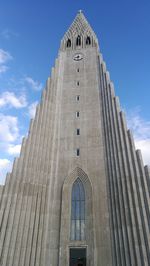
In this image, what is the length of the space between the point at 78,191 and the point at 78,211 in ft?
6.84

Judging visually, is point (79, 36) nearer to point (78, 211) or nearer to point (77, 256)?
point (78, 211)

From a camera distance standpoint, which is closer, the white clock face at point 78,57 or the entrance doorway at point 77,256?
the entrance doorway at point 77,256

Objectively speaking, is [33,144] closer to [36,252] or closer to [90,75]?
[36,252]

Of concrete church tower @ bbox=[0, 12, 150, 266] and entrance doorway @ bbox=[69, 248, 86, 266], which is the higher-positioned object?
concrete church tower @ bbox=[0, 12, 150, 266]

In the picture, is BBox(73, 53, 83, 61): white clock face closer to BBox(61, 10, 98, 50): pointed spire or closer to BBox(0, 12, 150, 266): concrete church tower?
BBox(61, 10, 98, 50): pointed spire

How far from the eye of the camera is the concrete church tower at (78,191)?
731 inches

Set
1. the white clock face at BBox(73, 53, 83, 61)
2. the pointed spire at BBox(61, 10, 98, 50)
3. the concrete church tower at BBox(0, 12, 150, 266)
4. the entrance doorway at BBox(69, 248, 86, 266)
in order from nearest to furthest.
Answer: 1. the concrete church tower at BBox(0, 12, 150, 266)
2. the entrance doorway at BBox(69, 248, 86, 266)
3. the white clock face at BBox(73, 53, 83, 61)
4. the pointed spire at BBox(61, 10, 98, 50)

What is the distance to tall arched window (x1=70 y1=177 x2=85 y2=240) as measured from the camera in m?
20.7

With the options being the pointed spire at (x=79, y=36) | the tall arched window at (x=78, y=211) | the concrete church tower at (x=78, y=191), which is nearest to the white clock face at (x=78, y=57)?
the pointed spire at (x=79, y=36)

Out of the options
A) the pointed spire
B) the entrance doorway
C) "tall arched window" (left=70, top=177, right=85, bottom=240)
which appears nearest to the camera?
the entrance doorway

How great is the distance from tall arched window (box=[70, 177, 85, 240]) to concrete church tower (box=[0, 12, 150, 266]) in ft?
0.28

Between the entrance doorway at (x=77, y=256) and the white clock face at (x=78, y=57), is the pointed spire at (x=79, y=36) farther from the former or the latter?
the entrance doorway at (x=77, y=256)

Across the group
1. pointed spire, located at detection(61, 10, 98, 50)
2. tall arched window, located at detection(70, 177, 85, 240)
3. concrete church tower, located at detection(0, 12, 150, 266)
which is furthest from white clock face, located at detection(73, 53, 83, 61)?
tall arched window, located at detection(70, 177, 85, 240)

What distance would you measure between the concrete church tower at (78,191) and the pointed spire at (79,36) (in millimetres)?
11169
